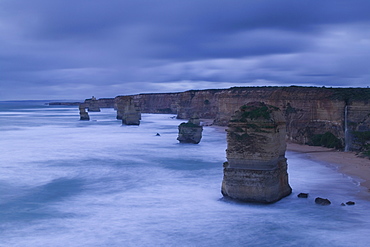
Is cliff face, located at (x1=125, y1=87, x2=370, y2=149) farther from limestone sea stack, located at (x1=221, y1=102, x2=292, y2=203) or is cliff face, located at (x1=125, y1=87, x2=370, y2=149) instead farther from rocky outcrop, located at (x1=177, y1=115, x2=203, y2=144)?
limestone sea stack, located at (x1=221, y1=102, x2=292, y2=203)

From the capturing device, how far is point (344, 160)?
920 inches

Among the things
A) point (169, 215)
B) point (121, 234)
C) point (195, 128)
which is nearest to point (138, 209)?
point (169, 215)

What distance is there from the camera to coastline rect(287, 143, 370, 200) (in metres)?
18.0

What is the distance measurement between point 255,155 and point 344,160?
41.2ft

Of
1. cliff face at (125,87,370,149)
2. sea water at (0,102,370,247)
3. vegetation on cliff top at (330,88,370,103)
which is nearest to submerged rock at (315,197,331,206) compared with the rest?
sea water at (0,102,370,247)

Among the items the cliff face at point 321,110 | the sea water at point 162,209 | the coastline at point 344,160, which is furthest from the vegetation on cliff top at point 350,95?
the sea water at point 162,209

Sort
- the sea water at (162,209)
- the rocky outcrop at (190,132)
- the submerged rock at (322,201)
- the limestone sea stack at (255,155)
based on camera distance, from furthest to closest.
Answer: the rocky outcrop at (190,132) < the submerged rock at (322,201) < the limestone sea stack at (255,155) < the sea water at (162,209)

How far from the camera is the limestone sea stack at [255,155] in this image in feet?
42.9

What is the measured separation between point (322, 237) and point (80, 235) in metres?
7.36

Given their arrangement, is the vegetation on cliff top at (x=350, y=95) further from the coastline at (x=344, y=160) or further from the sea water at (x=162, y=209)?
the sea water at (x=162, y=209)

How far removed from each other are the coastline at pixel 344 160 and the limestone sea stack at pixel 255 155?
4211 millimetres

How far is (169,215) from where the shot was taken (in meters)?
13.7

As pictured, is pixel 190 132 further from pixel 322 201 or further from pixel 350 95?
pixel 322 201

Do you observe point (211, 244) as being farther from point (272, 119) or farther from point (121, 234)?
point (272, 119)
